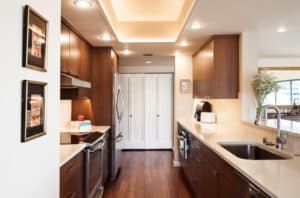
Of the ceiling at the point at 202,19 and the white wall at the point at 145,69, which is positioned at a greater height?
the ceiling at the point at 202,19

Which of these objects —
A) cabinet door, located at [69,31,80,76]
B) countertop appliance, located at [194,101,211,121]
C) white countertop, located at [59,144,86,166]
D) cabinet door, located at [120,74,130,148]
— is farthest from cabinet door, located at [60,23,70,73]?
cabinet door, located at [120,74,130,148]

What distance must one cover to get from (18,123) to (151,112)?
5241 mm

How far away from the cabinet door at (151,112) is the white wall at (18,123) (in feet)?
15.7

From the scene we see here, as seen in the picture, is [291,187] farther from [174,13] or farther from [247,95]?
[174,13]

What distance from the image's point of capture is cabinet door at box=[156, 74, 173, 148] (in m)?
6.28

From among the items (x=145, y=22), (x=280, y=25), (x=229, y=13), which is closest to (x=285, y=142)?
(x=229, y=13)

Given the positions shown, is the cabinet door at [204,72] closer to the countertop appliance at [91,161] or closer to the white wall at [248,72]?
the white wall at [248,72]

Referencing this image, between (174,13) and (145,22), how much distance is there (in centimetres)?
52

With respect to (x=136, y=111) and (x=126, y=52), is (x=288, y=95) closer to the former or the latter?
(x=136, y=111)

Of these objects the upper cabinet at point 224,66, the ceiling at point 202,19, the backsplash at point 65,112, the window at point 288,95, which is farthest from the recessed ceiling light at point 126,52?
the window at point 288,95

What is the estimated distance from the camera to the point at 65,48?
2.75 metres

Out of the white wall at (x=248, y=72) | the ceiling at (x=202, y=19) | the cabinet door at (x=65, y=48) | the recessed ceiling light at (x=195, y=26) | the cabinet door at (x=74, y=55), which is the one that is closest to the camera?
the ceiling at (x=202, y=19)

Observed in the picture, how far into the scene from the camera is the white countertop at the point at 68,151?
184 cm

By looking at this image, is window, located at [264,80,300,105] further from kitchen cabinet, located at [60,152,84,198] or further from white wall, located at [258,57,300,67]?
kitchen cabinet, located at [60,152,84,198]
